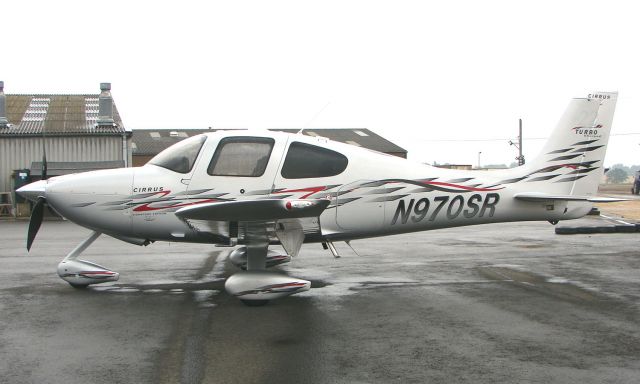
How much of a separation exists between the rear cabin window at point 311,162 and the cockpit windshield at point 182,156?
123 centimetres

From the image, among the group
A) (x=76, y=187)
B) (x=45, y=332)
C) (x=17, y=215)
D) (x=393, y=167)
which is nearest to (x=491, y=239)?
(x=393, y=167)

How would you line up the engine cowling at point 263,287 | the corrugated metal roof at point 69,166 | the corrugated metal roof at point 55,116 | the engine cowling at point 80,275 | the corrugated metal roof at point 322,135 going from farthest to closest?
the corrugated metal roof at point 322,135 < the corrugated metal roof at point 55,116 < the corrugated metal roof at point 69,166 < the engine cowling at point 80,275 < the engine cowling at point 263,287

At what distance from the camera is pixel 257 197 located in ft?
26.6

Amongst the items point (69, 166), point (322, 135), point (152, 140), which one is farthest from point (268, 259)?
point (152, 140)

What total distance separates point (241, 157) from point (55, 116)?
2473 centimetres

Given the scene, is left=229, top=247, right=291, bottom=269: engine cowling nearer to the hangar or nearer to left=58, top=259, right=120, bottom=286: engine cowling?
left=58, top=259, right=120, bottom=286: engine cowling

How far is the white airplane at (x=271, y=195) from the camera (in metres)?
8.12

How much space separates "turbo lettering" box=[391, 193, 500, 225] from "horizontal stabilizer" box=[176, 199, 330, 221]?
6.31ft

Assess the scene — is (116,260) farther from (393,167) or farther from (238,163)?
(393,167)

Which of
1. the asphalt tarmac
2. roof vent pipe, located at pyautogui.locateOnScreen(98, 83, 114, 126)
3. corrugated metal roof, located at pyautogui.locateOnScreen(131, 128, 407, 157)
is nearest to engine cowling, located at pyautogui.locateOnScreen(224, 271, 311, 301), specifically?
the asphalt tarmac

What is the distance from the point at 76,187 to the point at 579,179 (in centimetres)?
747

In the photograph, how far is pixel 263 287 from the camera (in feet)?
24.5

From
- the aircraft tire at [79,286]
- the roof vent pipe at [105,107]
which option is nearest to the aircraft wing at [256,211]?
the aircraft tire at [79,286]

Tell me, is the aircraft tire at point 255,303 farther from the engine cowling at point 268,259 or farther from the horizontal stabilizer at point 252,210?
the engine cowling at point 268,259
